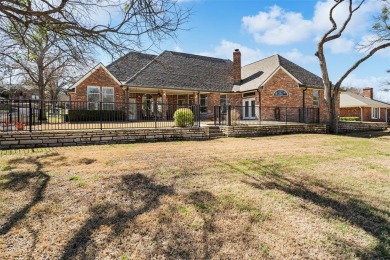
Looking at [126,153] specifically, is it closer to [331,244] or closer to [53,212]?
[53,212]

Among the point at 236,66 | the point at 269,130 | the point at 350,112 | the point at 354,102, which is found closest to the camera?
the point at 269,130

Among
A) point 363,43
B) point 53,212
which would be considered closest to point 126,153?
point 53,212

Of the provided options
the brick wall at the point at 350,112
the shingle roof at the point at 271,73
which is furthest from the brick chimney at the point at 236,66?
the brick wall at the point at 350,112

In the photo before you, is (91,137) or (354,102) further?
(354,102)

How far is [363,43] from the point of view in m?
17.2

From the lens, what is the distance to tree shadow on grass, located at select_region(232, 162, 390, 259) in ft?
11.1

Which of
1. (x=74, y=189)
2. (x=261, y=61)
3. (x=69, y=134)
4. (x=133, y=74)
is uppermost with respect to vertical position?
(x=261, y=61)

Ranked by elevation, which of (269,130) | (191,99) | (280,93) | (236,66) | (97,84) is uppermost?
(236,66)

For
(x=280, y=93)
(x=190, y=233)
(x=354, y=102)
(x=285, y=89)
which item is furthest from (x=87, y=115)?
(x=354, y=102)

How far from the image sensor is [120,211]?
4051 millimetres

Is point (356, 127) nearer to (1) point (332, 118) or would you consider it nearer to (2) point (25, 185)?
(1) point (332, 118)

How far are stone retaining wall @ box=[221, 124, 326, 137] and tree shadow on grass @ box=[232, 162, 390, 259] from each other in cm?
666

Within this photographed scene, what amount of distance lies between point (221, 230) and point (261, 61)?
2515cm

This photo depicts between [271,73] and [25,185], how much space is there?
20.3 metres
